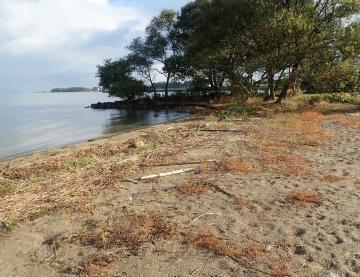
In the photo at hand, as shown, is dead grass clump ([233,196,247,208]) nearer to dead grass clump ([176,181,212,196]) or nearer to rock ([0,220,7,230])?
dead grass clump ([176,181,212,196])

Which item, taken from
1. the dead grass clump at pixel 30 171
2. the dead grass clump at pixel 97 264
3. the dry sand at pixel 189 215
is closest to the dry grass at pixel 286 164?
the dry sand at pixel 189 215

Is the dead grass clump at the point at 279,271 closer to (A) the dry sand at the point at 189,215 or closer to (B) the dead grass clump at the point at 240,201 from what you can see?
(A) the dry sand at the point at 189,215

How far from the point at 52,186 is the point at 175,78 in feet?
132

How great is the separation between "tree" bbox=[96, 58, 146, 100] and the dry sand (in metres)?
39.5

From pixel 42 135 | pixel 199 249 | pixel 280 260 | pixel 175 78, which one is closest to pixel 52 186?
pixel 199 249

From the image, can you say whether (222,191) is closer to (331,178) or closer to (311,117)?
(331,178)

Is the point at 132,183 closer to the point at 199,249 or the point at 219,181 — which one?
the point at 219,181

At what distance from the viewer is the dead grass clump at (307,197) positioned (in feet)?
26.8

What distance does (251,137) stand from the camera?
625 inches

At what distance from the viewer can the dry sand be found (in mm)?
5969

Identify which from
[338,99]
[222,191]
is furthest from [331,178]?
[338,99]

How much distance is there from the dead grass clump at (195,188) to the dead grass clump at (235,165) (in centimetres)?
136

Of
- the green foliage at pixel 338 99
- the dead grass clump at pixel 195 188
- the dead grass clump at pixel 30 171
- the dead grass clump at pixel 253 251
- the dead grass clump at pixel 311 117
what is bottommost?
the green foliage at pixel 338 99

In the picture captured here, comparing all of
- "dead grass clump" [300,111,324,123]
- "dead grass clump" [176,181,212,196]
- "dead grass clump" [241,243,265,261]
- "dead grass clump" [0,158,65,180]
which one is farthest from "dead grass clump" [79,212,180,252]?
"dead grass clump" [300,111,324,123]
